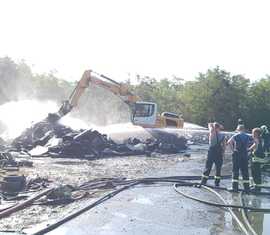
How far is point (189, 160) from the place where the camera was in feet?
79.6

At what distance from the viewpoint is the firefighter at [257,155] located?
14.5 metres

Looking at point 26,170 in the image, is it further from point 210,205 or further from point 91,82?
point 91,82

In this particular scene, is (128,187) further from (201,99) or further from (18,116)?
(201,99)

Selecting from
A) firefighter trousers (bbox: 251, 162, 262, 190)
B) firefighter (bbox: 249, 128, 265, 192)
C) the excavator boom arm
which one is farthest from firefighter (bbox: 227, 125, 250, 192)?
the excavator boom arm

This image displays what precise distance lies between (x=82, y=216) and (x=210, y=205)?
3.43 metres

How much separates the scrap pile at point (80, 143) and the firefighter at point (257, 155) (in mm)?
9843

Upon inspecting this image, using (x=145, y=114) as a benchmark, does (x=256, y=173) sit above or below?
below

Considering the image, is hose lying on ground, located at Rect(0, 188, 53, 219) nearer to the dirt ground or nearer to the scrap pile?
the dirt ground

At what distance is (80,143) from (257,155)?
11.0 metres

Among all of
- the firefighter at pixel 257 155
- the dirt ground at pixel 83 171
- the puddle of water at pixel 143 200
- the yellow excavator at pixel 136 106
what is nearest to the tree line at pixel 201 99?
the yellow excavator at pixel 136 106

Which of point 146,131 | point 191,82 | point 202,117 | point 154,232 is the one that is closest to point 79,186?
point 154,232

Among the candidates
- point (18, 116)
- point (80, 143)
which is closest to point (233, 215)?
point (80, 143)

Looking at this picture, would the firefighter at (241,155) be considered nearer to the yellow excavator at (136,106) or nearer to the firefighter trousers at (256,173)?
the firefighter trousers at (256,173)

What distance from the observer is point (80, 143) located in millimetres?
23906
